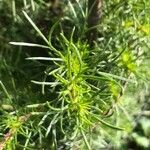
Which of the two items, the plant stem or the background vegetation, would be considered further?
the plant stem

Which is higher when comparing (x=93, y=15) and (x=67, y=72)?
(x=93, y=15)

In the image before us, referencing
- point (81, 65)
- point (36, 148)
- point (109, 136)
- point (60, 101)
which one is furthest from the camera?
point (109, 136)

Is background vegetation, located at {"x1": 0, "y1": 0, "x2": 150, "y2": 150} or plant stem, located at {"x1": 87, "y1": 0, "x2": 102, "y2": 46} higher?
plant stem, located at {"x1": 87, "y1": 0, "x2": 102, "y2": 46}

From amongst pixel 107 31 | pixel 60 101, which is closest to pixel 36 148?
pixel 60 101

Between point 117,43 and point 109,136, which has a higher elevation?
point 117,43

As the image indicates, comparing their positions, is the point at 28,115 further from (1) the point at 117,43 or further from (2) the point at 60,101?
(1) the point at 117,43

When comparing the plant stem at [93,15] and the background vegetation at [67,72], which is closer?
the background vegetation at [67,72]

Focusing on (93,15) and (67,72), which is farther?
(93,15)

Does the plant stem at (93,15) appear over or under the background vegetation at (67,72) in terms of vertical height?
over
